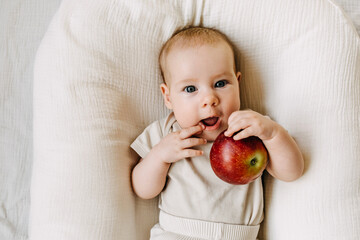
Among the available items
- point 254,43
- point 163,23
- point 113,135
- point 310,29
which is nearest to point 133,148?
point 113,135

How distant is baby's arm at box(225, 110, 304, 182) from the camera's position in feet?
3.45

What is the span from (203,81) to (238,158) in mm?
268

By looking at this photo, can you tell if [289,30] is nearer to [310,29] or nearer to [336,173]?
[310,29]

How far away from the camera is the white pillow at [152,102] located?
1.13 meters

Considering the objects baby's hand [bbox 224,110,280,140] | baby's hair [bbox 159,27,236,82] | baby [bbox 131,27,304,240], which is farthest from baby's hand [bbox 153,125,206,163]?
baby's hair [bbox 159,27,236,82]

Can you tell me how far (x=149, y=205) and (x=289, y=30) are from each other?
74 cm

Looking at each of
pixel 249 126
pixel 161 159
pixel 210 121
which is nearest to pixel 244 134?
pixel 249 126

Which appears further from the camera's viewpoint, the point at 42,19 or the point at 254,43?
the point at 42,19

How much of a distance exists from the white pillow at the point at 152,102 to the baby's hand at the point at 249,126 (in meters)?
0.17

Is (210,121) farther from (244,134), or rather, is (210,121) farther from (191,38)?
(191,38)

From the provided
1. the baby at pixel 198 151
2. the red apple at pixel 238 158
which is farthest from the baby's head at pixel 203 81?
the red apple at pixel 238 158

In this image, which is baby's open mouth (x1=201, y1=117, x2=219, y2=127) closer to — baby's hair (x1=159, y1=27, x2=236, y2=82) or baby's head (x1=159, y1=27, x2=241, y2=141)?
baby's head (x1=159, y1=27, x2=241, y2=141)

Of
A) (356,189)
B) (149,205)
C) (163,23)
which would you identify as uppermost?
(163,23)

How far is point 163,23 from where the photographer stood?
1.31 m
